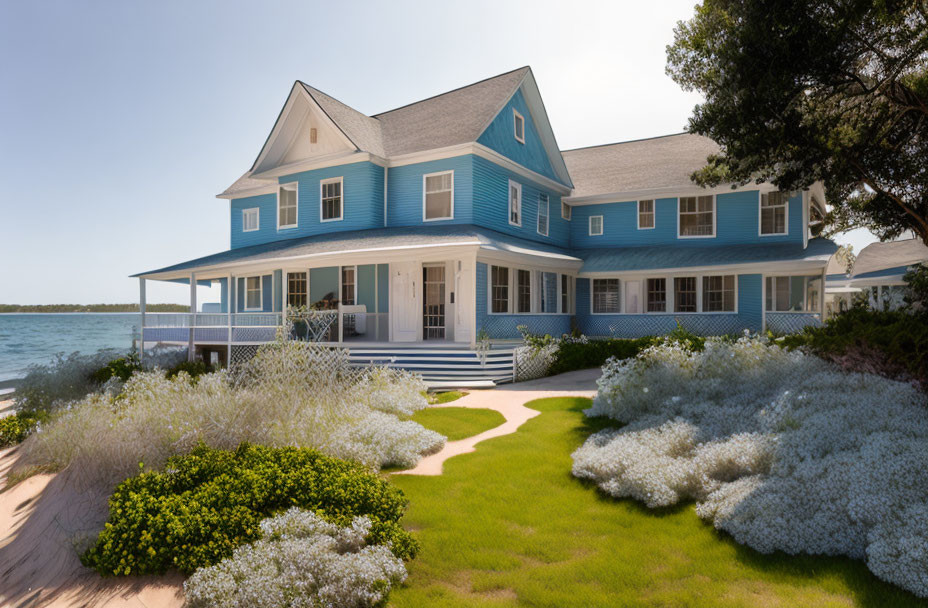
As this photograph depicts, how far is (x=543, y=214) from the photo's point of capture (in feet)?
74.6

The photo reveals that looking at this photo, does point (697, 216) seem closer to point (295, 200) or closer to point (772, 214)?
point (772, 214)

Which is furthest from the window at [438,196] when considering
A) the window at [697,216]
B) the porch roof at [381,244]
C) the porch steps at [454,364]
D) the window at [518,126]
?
the window at [697,216]

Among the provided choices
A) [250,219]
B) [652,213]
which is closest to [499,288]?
[652,213]

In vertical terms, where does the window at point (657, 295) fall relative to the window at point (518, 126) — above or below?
below

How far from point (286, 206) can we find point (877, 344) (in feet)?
67.3

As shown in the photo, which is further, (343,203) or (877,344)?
(343,203)

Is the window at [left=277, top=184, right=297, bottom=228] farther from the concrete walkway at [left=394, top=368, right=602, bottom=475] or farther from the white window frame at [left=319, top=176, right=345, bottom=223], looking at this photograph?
the concrete walkway at [left=394, top=368, right=602, bottom=475]

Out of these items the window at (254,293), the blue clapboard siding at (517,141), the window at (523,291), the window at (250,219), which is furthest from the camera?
the window at (250,219)

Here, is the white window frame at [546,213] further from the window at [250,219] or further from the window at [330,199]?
the window at [250,219]

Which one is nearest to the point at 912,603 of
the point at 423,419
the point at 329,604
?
the point at 329,604

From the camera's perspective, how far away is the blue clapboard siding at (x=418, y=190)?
18.8 meters

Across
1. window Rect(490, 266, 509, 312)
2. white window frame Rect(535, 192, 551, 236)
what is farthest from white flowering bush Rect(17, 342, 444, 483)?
white window frame Rect(535, 192, 551, 236)

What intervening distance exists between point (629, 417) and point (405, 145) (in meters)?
14.6

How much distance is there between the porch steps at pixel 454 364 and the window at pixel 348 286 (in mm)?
4355
